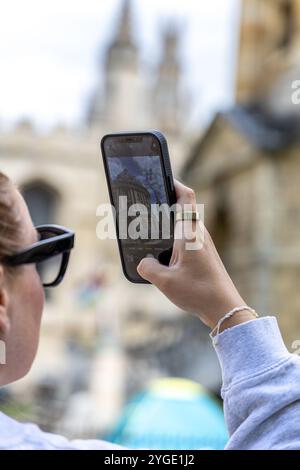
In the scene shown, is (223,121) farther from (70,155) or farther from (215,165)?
(70,155)

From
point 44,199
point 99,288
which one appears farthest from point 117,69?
point 99,288

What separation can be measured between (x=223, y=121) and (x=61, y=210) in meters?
9.85

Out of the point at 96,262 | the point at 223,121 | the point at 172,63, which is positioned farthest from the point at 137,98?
the point at 223,121

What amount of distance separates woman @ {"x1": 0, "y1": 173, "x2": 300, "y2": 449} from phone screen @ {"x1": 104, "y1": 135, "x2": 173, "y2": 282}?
0.10 feet

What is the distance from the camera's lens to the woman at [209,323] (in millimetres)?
580

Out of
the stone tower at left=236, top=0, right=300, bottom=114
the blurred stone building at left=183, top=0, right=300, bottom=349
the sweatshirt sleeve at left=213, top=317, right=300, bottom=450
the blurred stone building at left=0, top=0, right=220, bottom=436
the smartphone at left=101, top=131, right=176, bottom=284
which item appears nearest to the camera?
the sweatshirt sleeve at left=213, top=317, right=300, bottom=450

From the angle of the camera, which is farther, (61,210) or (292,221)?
(61,210)

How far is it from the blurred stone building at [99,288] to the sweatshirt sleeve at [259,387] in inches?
208

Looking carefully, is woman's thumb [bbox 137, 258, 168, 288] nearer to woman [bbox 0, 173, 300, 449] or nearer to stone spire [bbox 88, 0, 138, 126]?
woman [bbox 0, 173, 300, 449]

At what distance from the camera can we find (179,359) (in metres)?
8.73

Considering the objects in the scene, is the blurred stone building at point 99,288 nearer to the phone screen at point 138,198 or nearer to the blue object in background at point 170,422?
the blue object in background at point 170,422

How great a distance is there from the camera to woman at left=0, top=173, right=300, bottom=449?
1.90 feet

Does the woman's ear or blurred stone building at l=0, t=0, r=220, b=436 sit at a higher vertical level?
the woman's ear

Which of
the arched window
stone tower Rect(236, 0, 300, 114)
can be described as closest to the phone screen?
stone tower Rect(236, 0, 300, 114)
